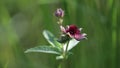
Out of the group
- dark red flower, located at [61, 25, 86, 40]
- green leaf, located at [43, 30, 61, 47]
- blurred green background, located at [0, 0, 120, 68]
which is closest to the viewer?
dark red flower, located at [61, 25, 86, 40]

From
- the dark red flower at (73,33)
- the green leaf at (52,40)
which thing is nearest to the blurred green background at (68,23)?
the green leaf at (52,40)

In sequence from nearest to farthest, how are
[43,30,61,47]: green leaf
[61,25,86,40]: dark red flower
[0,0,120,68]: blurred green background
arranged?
1. [61,25,86,40]: dark red flower
2. [43,30,61,47]: green leaf
3. [0,0,120,68]: blurred green background

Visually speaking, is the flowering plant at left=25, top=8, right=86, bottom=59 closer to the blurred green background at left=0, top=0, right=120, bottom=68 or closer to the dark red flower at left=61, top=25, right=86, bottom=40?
the dark red flower at left=61, top=25, right=86, bottom=40

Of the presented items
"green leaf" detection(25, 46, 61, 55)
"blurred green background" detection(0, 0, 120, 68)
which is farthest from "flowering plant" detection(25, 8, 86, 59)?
"blurred green background" detection(0, 0, 120, 68)

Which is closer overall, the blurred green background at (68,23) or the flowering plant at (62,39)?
the flowering plant at (62,39)

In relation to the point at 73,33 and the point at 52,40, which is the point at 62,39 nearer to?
the point at 73,33

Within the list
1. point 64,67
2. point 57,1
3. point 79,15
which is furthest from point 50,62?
point 57,1

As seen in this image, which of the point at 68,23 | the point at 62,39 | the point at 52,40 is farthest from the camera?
the point at 68,23

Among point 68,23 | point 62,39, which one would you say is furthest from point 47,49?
point 68,23

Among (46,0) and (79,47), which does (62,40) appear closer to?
(79,47)

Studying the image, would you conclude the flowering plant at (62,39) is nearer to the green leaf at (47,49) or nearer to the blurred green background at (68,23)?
the green leaf at (47,49)
